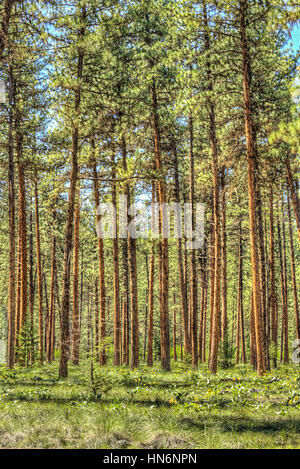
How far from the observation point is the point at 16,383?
10.7m

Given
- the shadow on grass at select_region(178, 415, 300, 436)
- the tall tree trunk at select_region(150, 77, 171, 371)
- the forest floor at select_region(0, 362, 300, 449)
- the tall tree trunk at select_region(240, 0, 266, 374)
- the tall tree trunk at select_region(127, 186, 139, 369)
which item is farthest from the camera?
the tall tree trunk at select_region(127, 186, 139, 369)

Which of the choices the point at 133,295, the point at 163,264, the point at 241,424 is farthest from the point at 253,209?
the point at 241,424

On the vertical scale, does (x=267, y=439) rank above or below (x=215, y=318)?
below

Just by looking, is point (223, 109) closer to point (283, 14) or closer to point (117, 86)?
point (117, 86)

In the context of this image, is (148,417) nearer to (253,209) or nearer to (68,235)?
(68,235)

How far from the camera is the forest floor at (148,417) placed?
5.72 m

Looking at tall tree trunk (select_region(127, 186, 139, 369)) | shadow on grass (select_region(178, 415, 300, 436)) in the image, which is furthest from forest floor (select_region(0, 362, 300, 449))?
tall tree trunk (select_region(127, 186, 139, 369))

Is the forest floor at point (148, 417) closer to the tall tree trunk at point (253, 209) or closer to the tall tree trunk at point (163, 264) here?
the tall tree trunk at point (253, 209)

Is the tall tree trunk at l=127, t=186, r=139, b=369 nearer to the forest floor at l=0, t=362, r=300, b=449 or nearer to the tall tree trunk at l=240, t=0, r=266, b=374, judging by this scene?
the tall tree trunk at l=240, t=0, r=266, b=374

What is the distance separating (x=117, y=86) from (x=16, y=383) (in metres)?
9.37

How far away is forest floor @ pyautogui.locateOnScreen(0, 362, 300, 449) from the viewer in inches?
225

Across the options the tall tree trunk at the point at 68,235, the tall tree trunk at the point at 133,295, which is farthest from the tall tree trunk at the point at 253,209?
the tall tree trunk at the point at 68,235

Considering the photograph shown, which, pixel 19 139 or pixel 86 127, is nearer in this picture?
pixel 86 127

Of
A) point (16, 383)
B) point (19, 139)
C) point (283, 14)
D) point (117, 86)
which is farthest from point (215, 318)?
point (19, 139)
